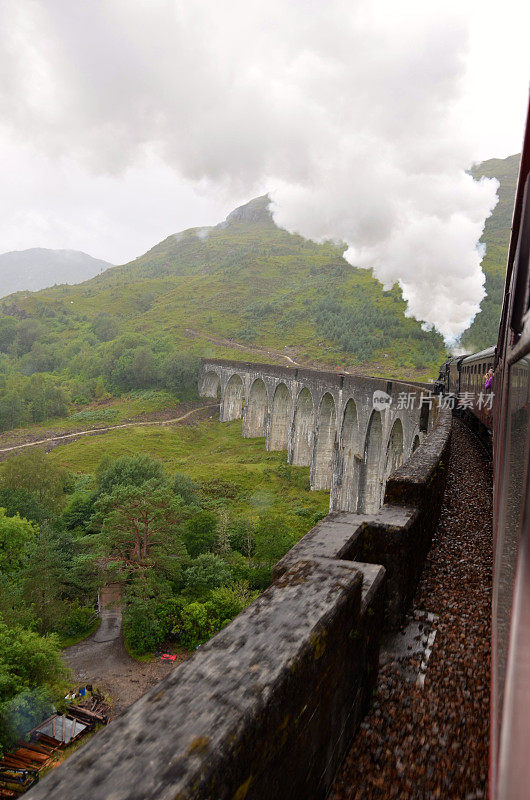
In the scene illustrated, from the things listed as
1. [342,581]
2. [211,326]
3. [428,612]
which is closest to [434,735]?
[342,581]

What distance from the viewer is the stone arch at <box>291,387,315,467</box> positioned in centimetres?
3525

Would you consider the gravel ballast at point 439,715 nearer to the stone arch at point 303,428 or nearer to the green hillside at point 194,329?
the stone arch at point 303,428

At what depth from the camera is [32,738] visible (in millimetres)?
13102

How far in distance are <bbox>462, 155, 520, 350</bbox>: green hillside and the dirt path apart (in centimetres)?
2240

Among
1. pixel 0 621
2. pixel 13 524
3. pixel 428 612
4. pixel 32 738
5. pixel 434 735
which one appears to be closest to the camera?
pixel 434 735

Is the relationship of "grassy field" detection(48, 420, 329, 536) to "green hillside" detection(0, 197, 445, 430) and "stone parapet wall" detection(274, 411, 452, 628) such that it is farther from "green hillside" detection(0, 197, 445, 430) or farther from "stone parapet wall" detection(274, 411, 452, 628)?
"stone parapet wall" detection(274, 411, 452, 628)

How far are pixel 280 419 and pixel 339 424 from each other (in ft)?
51.9

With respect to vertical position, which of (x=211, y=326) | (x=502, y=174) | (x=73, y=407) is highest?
(x=502, y=174)

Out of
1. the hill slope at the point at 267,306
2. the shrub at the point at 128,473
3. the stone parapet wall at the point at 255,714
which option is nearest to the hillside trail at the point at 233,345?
the hill slope at the point at 267,306

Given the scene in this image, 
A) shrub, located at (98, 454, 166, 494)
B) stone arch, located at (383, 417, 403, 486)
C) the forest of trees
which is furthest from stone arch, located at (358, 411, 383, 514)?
shrub, located at (98, 454, 166, 494)

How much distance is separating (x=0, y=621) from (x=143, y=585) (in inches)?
187

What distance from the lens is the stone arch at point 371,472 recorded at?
23109 mm

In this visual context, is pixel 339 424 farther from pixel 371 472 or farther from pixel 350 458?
pixel 371 472

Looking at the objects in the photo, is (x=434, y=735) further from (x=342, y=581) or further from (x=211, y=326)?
(x=211, y=326)
